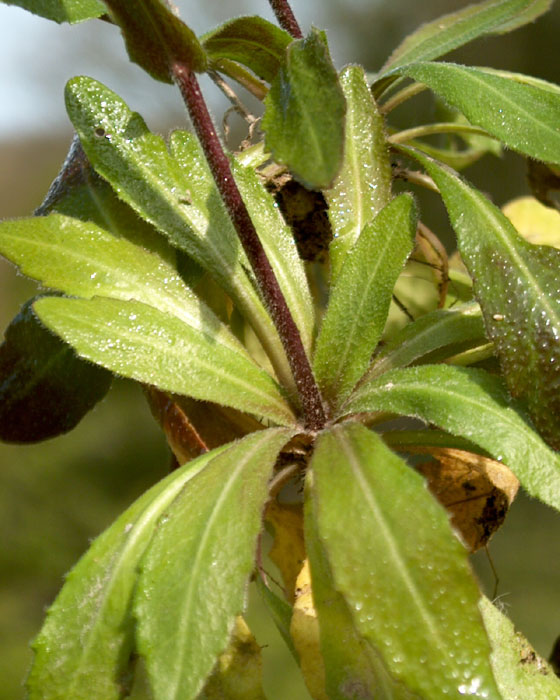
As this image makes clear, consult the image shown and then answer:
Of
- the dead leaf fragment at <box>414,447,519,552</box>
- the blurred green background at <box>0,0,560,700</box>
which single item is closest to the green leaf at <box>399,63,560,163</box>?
the dead leaf fragment at <box>414,447,519,552</box>

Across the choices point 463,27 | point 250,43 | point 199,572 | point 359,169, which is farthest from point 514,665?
point 463,27

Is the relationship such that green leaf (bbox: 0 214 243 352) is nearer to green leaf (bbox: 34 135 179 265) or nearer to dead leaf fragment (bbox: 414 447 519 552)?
green leaf (bbox: 34 135 179 265)

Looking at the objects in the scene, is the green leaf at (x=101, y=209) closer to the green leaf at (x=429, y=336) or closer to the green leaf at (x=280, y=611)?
the green leaf at (x=429, y=336)

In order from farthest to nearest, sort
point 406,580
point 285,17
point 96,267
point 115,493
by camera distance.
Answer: point 115,493, point 285,17, point 96,267, point 406,580

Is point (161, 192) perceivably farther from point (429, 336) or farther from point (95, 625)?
point (95, 625)

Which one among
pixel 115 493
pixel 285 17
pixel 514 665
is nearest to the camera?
pixel 514 665
